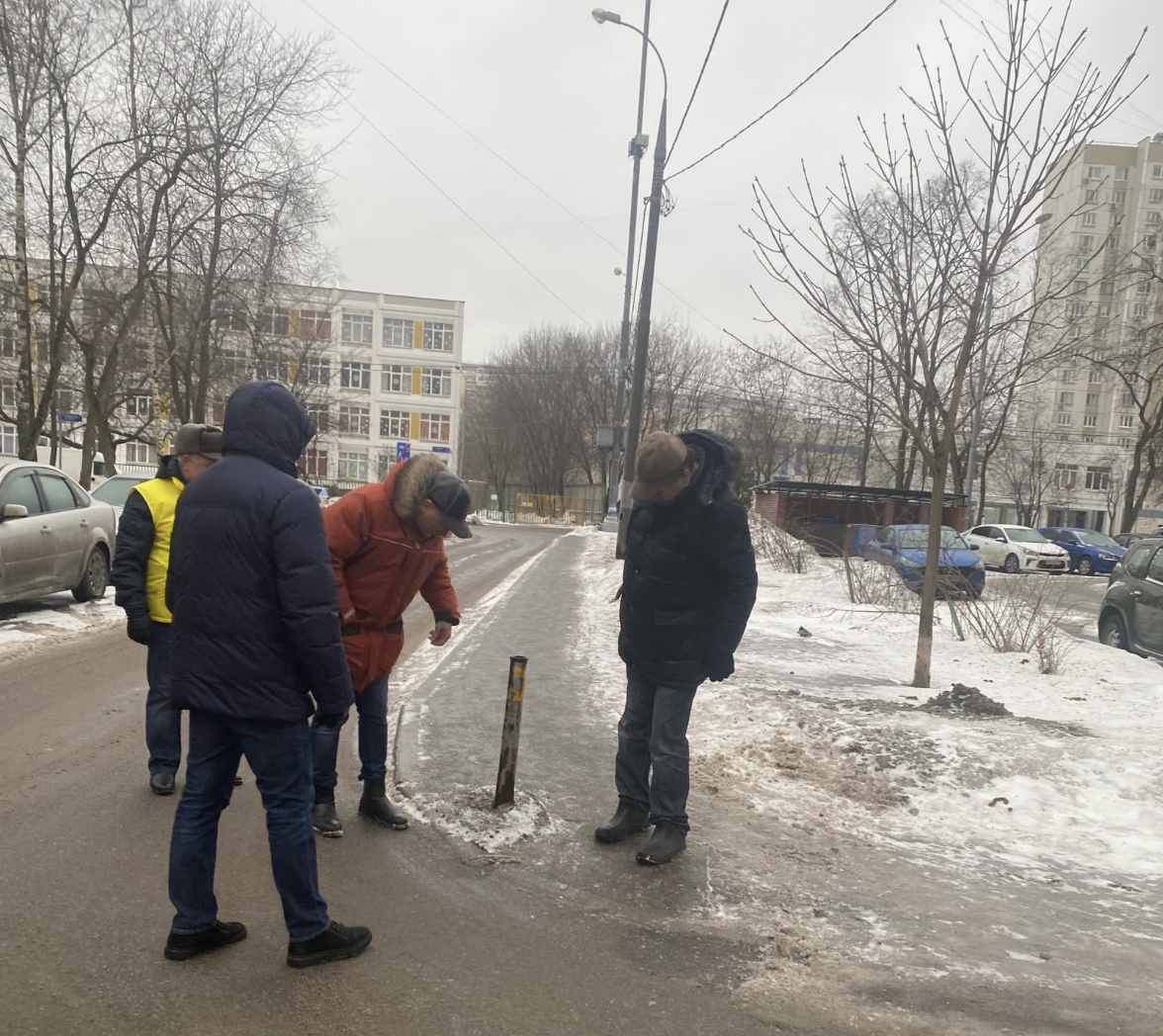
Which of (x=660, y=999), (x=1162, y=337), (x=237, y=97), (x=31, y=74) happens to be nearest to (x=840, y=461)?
(x=1162, y=337)

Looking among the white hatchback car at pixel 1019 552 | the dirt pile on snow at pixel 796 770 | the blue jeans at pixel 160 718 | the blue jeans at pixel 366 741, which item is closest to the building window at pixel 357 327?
the white hatchback car at pixel 1019 552

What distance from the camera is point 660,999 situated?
296 cm

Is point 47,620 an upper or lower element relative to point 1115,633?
lower

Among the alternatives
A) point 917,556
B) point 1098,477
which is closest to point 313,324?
point 917,556

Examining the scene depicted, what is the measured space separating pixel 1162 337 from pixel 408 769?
30085 mm

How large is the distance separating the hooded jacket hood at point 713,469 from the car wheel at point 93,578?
9143mm

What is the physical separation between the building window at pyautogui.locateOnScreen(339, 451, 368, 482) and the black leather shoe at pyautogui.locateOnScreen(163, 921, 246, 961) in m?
66.4

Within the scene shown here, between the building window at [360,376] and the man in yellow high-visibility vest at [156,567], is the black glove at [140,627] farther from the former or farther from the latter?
the building window at [360,376]

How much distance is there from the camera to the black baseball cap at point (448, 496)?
158 inches

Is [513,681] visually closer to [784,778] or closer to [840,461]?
[784,778]

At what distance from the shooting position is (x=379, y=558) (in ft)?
13.2

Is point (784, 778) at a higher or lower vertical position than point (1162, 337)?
lower

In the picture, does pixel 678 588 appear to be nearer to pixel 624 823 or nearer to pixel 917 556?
pixel 624 823

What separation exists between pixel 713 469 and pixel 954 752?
277 cm
